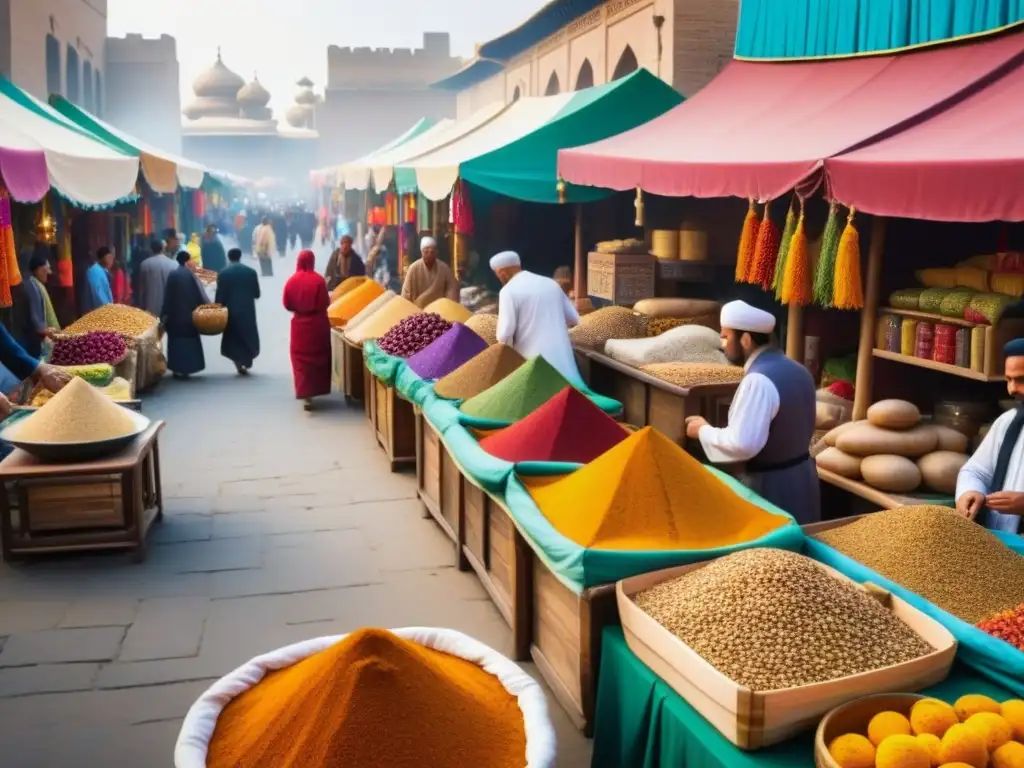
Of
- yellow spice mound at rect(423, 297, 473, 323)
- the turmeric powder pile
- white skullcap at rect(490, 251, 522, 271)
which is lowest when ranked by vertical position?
the turmeric powder pile

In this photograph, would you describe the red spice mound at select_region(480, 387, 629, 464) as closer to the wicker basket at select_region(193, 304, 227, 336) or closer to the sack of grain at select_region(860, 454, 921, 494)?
the sack of grain at select_region(860, 454, 921, 494)

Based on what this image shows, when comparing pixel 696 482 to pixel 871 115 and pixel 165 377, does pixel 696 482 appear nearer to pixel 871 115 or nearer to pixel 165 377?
pixel 871 115

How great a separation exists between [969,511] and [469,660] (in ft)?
5.98

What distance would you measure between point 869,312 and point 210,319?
266 inches

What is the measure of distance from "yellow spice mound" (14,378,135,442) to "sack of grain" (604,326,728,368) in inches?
117

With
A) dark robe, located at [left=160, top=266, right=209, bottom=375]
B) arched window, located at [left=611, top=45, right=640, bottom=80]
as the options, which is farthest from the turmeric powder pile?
arched window, located at [left=611, top=45, right=640, bottom=80]

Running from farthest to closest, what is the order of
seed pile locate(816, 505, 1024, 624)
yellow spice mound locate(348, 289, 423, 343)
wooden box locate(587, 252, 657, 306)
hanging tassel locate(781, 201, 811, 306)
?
1. wooden box locate(587, 252, 657, 306)
2. yellow spice mound locate(348, 289, 423, 343)
3. hanging tassel locate(781, 201, 811, 306)
4. seed pile locate(816, 505, 1024, 624)

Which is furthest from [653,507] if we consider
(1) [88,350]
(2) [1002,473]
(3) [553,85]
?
(3) [553,85]

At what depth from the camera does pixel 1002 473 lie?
3.44 meters

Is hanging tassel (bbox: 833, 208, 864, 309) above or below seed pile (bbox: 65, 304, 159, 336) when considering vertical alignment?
above

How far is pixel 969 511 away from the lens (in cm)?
337

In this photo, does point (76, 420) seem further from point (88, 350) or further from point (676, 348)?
point (676, 348)

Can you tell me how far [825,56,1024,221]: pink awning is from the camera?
3.76m

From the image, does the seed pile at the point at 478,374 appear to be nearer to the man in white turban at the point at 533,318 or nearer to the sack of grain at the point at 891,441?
the man in white turban at the point at 533,318
